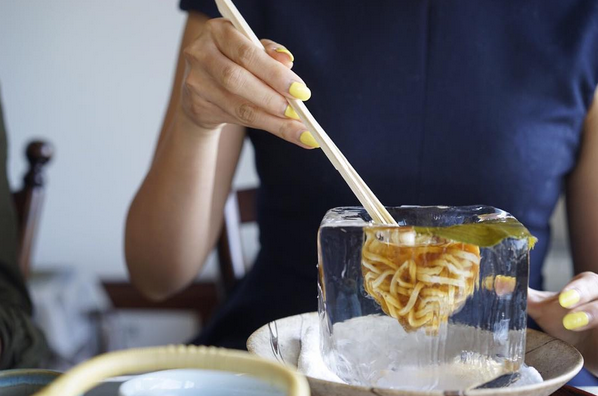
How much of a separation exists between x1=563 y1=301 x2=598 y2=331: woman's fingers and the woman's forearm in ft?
1.20

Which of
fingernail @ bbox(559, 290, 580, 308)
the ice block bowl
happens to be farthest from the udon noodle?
fingernail @ bbox(559, 290, 580, 308)

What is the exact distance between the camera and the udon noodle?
1.45 feet

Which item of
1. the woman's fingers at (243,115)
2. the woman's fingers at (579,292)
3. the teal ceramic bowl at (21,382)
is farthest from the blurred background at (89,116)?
the teal ceramic bowl at (21,382)

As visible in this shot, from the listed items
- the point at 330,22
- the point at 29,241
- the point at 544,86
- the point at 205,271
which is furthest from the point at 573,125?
the point at 205,271

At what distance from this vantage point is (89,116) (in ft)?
6.77

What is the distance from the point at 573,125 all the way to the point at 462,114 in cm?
13

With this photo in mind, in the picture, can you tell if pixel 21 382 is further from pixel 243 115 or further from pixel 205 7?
pixel 205 7

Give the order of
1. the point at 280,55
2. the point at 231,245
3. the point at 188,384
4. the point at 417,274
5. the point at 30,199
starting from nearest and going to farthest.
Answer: the point at 188,384
the point at 417,274
the point at 280,55
the point at 30,199
the point at 231,245

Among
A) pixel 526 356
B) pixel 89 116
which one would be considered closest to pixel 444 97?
pixel 526 356

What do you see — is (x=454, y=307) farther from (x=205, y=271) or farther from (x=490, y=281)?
(x=205, y=271)

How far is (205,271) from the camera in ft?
6.86

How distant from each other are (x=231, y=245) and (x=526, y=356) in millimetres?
584

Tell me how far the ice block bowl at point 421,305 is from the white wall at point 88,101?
5.25 feet

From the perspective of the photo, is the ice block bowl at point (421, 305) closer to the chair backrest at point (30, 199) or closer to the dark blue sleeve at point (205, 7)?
the dark blue sleeve at point (205, 7)
